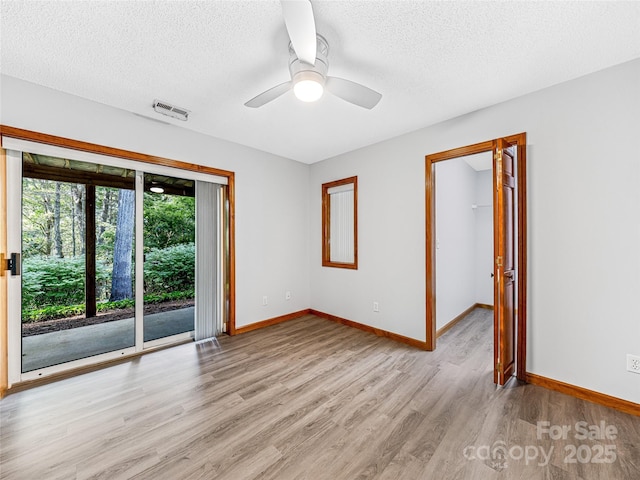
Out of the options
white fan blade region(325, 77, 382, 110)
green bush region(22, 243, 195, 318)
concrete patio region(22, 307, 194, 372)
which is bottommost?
concrete patio region(22, 307, 194, 372)

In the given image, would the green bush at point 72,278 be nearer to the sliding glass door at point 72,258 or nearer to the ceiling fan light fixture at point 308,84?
the sliding glass door at point 72,258

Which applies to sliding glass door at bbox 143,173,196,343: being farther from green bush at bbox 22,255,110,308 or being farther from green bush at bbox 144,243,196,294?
green bush at bbox 22,255,110,308

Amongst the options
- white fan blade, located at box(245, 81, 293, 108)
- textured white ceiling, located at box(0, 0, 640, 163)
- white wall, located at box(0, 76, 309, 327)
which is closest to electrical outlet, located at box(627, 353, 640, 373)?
textured white ceiling, located at box(0, 0, 640, 163)

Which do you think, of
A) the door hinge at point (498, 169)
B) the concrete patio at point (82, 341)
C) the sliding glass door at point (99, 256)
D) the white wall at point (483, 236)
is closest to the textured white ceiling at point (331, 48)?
the door hinge at point (498, 169)

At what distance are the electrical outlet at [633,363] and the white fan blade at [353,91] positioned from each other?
8.48 ft

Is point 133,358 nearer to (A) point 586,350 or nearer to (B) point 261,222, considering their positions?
(B) point 261,222

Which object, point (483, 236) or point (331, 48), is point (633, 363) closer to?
point (331, 48)

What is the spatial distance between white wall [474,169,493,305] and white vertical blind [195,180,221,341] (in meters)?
4.46

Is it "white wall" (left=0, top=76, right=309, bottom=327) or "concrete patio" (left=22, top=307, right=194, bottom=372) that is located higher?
"white wall" (left=0, top=76, right=309, bottom=327)

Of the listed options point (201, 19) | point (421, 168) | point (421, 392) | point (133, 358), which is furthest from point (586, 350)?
point (133, 358)

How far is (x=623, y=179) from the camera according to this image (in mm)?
1944

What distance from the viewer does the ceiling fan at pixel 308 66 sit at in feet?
4.11

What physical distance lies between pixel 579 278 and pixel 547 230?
17.0 inches

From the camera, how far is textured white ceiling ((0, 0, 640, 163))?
1.50m
